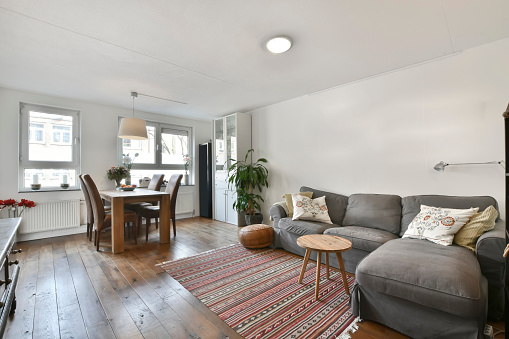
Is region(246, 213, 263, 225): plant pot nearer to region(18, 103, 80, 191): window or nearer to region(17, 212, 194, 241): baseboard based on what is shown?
region(17, 212, 194, 241): baseboard

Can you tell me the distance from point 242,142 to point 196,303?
3421mm

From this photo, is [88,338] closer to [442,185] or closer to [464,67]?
[442,185]

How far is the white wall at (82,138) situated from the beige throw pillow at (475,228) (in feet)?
17.7

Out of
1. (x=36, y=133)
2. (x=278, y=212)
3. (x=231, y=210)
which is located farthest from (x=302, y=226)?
(x=36, y=133)

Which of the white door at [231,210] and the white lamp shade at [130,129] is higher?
the white lamp shade at [130,129]

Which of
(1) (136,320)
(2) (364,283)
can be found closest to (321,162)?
(2) (364,283)

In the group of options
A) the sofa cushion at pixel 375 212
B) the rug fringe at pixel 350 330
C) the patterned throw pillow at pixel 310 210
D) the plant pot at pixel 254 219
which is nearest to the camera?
the rug fringe at pixel 350 330

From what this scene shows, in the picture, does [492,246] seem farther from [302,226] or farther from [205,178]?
[205,178]

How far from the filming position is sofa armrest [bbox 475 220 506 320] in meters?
1.74

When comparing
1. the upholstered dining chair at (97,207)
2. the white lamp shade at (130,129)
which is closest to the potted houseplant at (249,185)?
the white lamp shade at (130,129)

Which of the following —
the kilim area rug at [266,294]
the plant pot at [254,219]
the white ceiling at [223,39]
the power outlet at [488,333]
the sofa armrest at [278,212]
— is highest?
the white ceiling at [223,39]

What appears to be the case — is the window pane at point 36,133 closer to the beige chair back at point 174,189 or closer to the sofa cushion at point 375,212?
the beige chair back at point 174,189

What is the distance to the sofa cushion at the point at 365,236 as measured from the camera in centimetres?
242

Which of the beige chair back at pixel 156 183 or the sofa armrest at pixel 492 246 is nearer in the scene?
the sofa armrest at pixel 492 246
